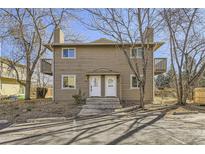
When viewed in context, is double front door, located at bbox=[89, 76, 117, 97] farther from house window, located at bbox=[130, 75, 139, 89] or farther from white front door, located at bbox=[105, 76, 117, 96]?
house window, located at bbox=[130, 75, 139, 89]

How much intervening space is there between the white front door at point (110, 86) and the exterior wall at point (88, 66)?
0.38 m

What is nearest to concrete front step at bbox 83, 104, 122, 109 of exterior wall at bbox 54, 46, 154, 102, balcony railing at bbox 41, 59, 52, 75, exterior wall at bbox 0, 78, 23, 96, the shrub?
the shrub

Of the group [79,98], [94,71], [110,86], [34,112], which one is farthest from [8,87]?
[34,112]

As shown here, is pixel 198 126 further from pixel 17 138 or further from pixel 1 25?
pixel 1 25

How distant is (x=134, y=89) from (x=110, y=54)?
11.6 ft

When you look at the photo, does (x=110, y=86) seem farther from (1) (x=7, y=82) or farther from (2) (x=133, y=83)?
Answer: (1) (x=7, y=82)

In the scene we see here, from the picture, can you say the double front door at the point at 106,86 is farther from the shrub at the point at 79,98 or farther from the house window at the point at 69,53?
the house window at the point at 69,53

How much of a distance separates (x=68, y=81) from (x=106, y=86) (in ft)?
10.6

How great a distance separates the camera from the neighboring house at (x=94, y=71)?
1838 cm

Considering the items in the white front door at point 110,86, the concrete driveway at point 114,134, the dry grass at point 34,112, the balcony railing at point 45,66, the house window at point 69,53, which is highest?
the house window at point 69,53

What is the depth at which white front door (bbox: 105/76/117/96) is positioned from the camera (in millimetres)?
18391

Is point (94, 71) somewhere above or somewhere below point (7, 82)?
above

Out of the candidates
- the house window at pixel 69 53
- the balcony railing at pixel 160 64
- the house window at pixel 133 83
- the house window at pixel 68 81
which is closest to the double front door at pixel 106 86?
the house window at pixel 133 83

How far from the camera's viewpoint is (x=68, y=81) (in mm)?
18656
